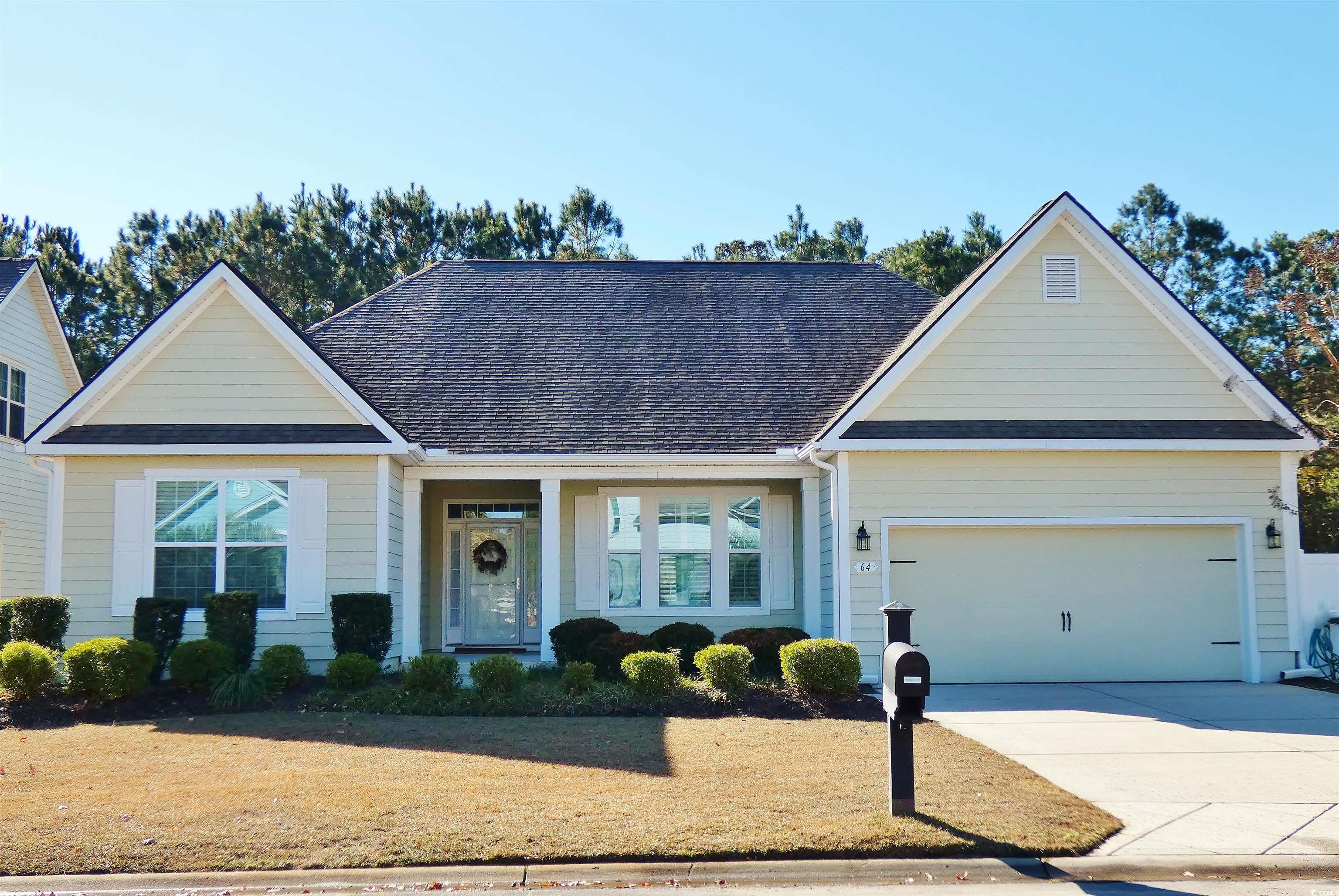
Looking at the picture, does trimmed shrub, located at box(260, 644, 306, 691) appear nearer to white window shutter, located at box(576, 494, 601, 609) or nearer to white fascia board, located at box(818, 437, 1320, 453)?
white window shutter, located at box(576, 494, 601, 609)

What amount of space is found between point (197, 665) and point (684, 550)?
6949mm

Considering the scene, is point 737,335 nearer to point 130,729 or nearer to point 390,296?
point 390,296

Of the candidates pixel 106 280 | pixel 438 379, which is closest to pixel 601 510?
pixel 438 379

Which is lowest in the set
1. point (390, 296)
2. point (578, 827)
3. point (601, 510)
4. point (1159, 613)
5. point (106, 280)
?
point (578, 827)

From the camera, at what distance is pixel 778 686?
41.4 ft

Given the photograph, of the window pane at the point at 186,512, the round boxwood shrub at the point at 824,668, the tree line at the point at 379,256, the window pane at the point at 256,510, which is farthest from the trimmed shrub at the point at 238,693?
the tree line at the point at 379,256

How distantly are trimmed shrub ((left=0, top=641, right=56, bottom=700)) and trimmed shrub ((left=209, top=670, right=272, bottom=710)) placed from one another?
69.3 inches

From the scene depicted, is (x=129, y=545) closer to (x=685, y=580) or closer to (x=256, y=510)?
(x=256, y=510)

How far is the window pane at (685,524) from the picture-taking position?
16.4 metres

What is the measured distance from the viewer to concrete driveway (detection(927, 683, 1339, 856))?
7070mm

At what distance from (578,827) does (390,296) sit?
14.2 m

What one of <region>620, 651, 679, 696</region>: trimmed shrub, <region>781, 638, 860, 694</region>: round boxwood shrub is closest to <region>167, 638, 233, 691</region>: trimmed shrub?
<region>620, 651, 679, 696</region>: trimmed shrub

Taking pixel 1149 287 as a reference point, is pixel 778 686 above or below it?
below

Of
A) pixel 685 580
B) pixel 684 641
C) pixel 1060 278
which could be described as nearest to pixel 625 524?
pixel 685 580
